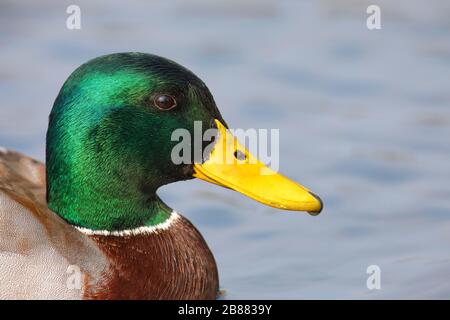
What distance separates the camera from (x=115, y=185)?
21.2 feet

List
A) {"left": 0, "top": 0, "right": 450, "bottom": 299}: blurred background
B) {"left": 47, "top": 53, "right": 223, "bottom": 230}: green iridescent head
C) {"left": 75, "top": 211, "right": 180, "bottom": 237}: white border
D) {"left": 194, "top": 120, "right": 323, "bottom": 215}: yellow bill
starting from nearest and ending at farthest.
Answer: {"left": 47, "top": 53, "right": 223, "bottom": 230}: green iridescent head
{"left": 194, "top": 120, "right": 323, "bottom": 215}: yellow bill
{"left": 75, "top": 211, "right": 180, "bottom": 237}: white border
{"left": 0, "top": 0, "right": 450, "bottom": 299}: blurred background

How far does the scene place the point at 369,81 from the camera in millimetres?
9711

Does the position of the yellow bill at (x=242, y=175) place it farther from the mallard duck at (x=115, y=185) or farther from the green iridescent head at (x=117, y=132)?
the green iridescent head at (x=117, y=132)

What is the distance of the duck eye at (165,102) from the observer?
6398 mm

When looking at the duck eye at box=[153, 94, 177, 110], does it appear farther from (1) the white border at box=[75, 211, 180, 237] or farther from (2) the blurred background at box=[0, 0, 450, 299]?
(2) the blurred background at box=[0, 0, 450, 299]

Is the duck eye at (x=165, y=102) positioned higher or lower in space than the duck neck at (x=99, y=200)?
higher

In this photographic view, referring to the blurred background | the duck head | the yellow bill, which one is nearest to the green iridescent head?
the duck head

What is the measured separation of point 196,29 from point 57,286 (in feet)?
15.4

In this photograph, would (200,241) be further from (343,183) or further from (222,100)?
(222,100)

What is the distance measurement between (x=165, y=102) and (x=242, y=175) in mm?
551

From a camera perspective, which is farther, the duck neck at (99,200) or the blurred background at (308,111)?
the blurred background at (308,111)

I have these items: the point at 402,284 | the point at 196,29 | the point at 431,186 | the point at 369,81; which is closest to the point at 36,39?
the point at 196,29

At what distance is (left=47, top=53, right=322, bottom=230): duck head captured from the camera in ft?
20.8

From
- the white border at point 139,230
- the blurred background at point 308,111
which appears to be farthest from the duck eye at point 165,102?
the blurred background at point 308,111
